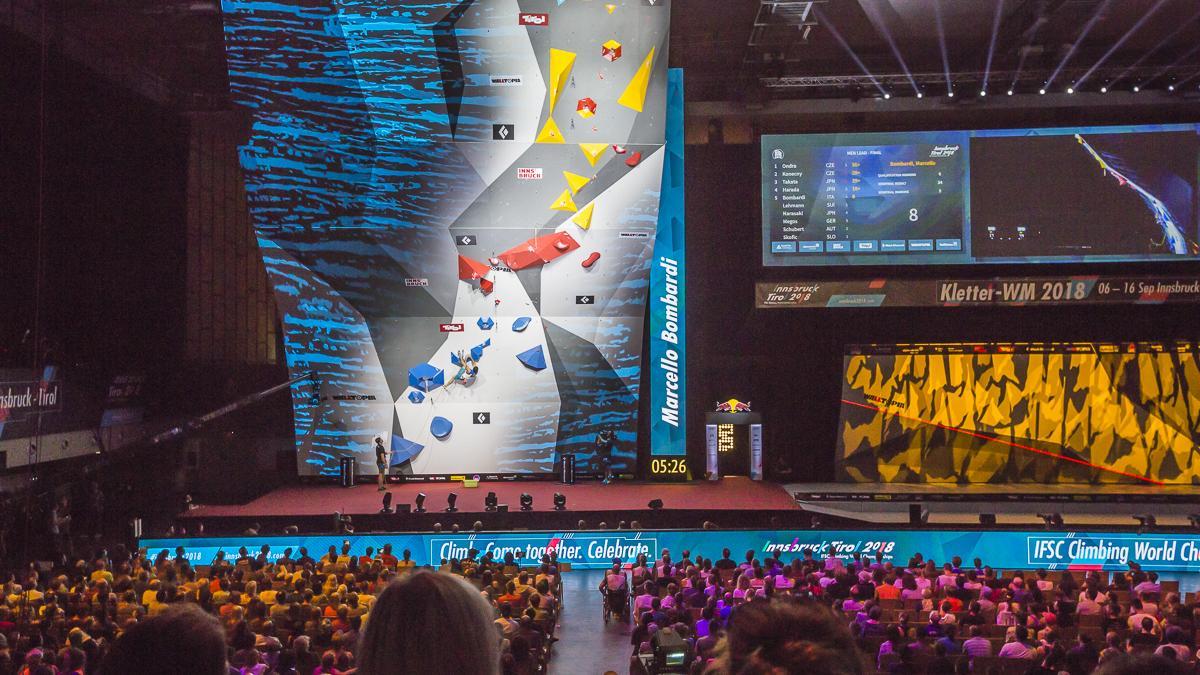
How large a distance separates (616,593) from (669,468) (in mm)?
9131

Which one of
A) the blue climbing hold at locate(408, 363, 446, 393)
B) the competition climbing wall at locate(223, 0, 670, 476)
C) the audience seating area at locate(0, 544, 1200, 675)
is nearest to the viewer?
the audience seating area at locate(0, 544, 1200, 675)

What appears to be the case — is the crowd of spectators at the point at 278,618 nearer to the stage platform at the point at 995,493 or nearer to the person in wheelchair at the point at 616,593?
the person in wheelchair at the point at 616,593

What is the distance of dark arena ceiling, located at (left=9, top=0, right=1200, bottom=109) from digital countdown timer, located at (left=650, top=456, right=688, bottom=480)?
8.40 metres

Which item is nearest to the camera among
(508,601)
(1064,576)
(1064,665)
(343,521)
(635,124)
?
(1064,665)

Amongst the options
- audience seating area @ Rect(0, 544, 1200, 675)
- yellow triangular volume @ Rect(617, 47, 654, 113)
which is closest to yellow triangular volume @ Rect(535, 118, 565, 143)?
yellow triangular volume @ Rect(617, 47, 654, 113)

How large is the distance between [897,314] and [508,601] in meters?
14.9

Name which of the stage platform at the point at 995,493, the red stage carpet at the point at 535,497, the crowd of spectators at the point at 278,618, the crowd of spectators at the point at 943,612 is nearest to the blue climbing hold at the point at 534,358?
the red stage carpet at the point at 535,497

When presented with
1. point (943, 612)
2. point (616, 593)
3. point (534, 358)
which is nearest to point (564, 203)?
point (534, 358)

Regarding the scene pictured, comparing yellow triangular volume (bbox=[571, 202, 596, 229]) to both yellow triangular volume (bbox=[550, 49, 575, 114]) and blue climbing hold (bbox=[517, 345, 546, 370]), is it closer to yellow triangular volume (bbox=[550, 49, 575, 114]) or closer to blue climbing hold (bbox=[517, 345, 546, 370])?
yellow triangular volume (bbox=[550, 49, 575, 114])

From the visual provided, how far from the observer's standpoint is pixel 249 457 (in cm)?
1784

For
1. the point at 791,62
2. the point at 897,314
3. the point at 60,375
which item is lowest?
the point at 60,375

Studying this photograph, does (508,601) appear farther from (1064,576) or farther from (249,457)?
(249,457)

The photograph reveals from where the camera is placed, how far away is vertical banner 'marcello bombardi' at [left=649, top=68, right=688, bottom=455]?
68.2 feet

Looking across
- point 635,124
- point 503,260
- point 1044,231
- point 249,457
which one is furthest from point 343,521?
point 1044,231
